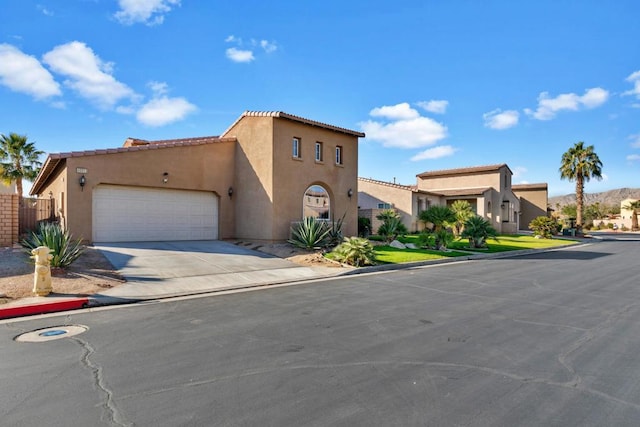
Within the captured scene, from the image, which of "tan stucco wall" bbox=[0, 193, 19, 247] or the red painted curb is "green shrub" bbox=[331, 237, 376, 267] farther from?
"tan stucco wall" bbox=[0, 193, 19, 247]

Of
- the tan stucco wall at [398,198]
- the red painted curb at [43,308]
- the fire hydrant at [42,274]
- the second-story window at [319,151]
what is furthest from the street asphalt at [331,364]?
the tan stucco wall at [398,198]

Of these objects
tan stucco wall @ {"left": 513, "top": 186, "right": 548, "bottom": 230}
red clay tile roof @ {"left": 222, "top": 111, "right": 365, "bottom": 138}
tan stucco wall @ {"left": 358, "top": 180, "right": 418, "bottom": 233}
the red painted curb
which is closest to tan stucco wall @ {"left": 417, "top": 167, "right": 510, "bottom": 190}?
tan stucco wall @ {"left": 358, "top": 180, "right": 418, "bottom": 233}

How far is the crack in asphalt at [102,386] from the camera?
3.47 meters

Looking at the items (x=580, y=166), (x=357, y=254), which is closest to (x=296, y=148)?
(x=357, y=254)

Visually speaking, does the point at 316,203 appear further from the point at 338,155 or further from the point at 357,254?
the point at 357,254

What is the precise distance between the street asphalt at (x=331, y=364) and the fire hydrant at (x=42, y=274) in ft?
4.86

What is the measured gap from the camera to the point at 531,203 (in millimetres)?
50781

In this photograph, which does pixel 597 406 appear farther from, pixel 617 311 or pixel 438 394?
pixel 617 311

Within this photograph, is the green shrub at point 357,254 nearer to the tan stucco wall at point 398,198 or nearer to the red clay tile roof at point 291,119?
the red clay tile roof at point 291,119

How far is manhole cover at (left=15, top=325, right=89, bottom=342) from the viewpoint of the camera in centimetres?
590

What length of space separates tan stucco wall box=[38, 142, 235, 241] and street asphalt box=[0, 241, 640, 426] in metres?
9.09

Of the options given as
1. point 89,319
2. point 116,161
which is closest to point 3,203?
point 116,161

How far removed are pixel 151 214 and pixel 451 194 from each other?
97.7 feet

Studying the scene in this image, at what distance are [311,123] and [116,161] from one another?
9152mm
